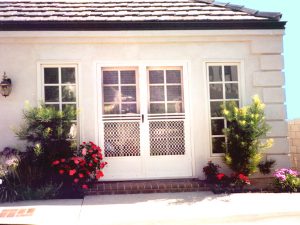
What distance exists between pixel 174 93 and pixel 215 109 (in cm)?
100

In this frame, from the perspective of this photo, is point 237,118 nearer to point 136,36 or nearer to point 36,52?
point 136,36

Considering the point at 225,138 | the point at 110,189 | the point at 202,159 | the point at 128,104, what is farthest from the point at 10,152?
the point at 225,138

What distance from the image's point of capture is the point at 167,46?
761cm

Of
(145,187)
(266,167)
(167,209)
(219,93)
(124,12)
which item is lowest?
(167,209)

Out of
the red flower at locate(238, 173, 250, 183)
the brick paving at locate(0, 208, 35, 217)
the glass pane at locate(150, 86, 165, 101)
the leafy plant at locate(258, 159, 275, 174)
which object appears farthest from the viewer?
the glass pane at locate(150, 86, 165, 101)

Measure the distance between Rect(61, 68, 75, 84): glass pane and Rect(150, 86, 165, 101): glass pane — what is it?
1772 mm

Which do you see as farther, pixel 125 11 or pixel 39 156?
pixel 125 11

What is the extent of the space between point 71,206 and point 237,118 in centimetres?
364

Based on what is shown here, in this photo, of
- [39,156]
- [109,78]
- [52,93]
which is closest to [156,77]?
[109,78]

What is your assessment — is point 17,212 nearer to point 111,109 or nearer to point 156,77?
point 111,109

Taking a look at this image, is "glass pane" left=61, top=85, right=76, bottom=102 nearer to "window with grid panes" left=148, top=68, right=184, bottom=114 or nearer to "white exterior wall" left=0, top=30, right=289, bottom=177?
"white exterior wall" left=0, top=30, right=289, bottom=177

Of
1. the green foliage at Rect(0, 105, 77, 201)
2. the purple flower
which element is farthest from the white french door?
the purple flower

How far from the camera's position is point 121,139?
7441 mm

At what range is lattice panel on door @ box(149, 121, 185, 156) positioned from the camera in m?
7.50
